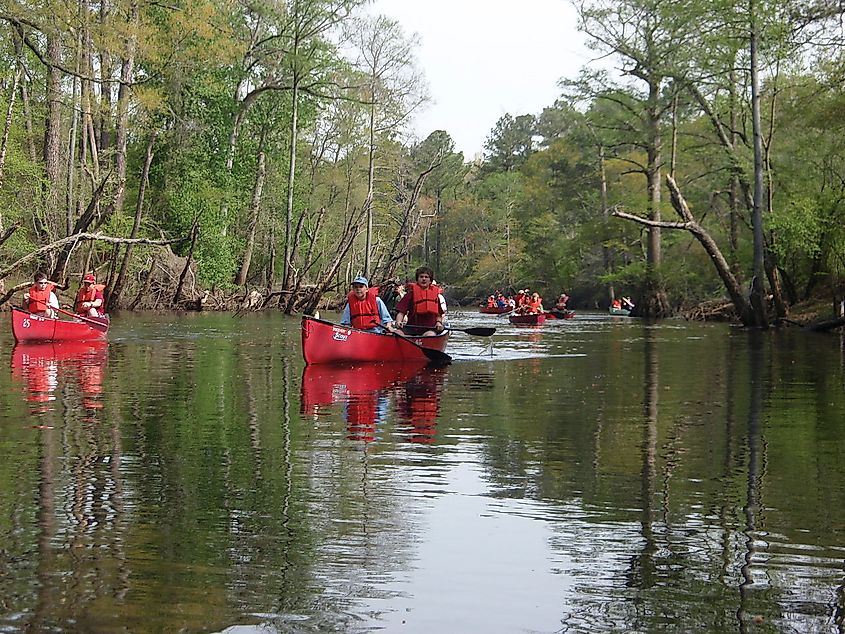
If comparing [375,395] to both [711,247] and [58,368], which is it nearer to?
[58,368]

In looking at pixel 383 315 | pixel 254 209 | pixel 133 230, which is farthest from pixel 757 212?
pixel 254 209

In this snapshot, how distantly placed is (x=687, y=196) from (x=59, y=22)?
36.9m

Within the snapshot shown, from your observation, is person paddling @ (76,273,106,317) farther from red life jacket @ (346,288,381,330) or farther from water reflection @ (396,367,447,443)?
water reflection @ (396,367,447,443)

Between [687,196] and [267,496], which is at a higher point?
[687,196]

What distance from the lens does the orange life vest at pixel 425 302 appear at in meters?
20.9

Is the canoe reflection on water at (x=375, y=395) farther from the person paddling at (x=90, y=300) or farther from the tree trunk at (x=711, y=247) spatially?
the tree trunk at (x=711, y=247)

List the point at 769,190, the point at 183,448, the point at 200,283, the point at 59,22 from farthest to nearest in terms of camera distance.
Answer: the point at 200,283 < the point at 769,190 < the point at 59,22 < the point at 183,448

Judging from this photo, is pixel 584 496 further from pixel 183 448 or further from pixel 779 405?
pixel 779 405

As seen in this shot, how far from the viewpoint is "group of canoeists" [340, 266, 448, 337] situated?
19.3 m

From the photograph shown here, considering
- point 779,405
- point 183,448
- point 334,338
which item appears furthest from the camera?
point 334,338

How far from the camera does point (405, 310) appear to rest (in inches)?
835

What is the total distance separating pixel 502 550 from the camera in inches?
237

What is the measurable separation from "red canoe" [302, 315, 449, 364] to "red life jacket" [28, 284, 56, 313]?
761 centimetres

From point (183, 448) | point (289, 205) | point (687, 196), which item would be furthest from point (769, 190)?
point (183, 448)
